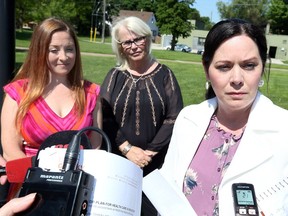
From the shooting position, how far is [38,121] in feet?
8.87

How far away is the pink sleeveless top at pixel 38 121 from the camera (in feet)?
8.79

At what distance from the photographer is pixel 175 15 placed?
63594mm

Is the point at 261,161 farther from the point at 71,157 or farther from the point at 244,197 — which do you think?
the point at 71,157

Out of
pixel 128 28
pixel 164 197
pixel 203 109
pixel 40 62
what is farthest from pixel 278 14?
pixel 164 197

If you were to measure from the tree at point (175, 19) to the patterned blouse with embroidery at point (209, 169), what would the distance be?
200ft

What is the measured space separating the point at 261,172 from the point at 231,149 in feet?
0.80

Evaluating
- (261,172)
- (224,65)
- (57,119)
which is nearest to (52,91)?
(57,119)

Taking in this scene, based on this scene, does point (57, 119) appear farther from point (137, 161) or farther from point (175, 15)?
point (175, 15)

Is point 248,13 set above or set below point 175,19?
above

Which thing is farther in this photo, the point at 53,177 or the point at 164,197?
the point at 164,197

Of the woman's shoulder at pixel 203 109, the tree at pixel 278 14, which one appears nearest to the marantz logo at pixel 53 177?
the woman's shoulder at pixel 203 109

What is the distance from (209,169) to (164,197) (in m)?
0.43

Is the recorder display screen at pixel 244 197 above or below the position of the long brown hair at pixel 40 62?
below

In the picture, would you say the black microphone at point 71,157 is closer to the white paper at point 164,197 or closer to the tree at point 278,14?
the white paper at point 164,197
